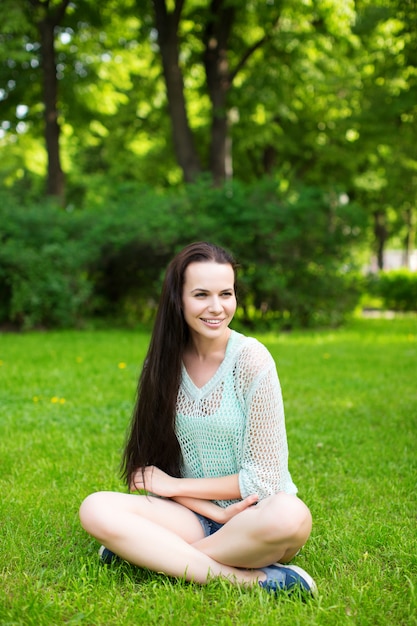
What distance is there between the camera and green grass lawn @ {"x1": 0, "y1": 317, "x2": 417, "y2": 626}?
275 cm

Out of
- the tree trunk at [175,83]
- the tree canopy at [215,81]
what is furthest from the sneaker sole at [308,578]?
the tree trunk at [175,83]

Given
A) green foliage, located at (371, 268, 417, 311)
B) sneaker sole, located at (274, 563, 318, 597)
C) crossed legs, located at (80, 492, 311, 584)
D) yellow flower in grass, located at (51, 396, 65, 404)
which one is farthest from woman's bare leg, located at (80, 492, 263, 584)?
green foliage, located at (371, 268, 417, 311)

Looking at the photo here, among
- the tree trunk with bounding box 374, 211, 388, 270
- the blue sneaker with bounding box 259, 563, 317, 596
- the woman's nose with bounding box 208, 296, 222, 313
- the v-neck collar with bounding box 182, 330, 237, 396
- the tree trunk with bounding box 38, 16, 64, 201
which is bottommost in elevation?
the blue sneaker with bounding box 259, 563, 317, 596

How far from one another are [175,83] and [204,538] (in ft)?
43.6

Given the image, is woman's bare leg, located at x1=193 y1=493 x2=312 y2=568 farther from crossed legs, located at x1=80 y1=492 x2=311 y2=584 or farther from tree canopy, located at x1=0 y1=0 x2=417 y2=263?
tree canopy, located at x1=0 y1=0 x2=417 y2=263

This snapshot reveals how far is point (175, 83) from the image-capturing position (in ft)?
48.9

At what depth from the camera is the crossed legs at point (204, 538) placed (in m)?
2.80

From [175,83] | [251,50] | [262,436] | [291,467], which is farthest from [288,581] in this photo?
[251,50]

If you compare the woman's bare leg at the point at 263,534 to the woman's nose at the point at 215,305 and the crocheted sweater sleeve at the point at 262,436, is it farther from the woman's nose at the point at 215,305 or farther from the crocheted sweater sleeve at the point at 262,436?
the woman's nose at the point at 215,305

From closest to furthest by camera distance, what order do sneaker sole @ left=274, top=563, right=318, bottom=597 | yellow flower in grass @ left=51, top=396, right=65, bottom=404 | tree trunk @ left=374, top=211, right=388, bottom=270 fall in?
sneaker sole @ left=274, top=563, right=318, bottom=597
yellow flower in grass @ left=51, top=396, right=65, bottom=404
tree trunk @ left=374, top=211, right=388, bottom=270

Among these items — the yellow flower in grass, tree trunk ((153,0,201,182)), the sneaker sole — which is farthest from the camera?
tree trunk ((153,0,201,182))

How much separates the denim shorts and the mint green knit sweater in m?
0.12

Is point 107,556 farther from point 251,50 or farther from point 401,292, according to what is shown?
point 401,292

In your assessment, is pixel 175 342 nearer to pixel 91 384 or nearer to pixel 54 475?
pixel 54 475
